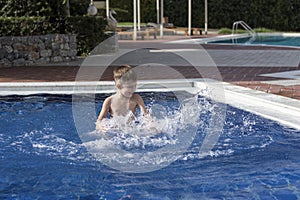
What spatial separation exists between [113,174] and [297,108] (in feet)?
11.0

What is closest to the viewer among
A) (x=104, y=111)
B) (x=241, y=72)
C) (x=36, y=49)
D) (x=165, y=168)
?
(x=165, y=168)

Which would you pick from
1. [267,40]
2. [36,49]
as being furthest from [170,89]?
[267,40]

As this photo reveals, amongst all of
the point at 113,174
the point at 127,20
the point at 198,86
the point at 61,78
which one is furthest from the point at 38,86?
the point at 127,20

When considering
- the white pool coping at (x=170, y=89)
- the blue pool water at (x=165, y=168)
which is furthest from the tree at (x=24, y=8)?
the blue pool water at (x=165, y=168)

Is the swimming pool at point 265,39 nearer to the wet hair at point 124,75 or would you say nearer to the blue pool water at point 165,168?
the blue pool water at point 165,168

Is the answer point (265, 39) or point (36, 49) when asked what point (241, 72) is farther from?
point (265, 39)

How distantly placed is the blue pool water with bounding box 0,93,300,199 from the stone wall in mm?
6558

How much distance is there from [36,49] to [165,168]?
31.4 ft

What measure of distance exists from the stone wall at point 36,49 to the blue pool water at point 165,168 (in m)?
6.56

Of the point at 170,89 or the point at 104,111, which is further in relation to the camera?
the point at 170,89

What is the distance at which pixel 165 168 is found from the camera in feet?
15.5

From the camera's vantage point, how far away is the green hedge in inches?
518

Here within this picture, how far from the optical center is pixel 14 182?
434 centimetres

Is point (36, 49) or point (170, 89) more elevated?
point (36, 49)
